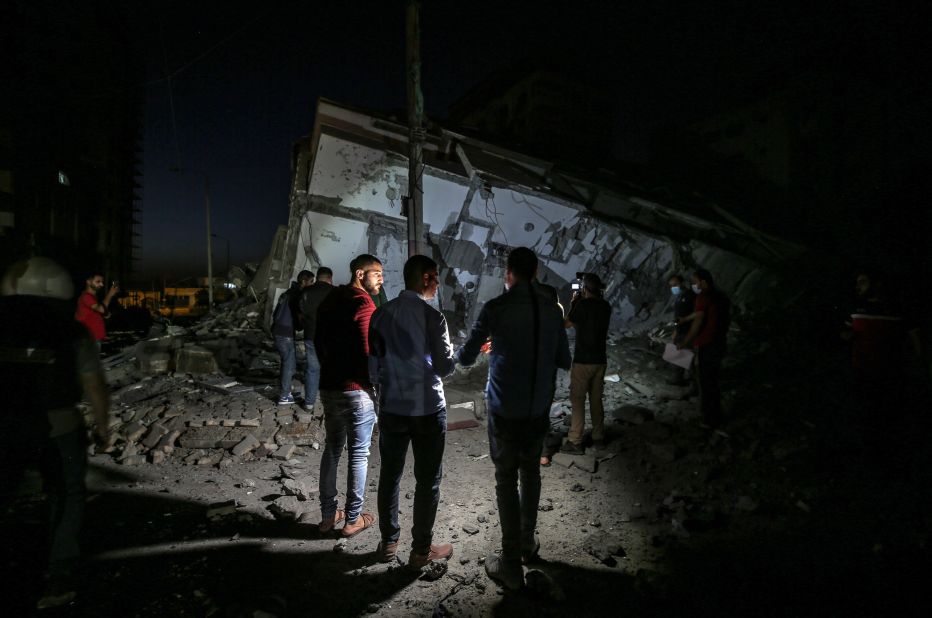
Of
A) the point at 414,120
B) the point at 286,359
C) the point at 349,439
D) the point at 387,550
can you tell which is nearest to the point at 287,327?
the point at 286,359

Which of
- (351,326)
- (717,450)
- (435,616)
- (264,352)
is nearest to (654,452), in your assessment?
(717,450)

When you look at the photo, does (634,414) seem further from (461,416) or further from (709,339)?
(461,416)

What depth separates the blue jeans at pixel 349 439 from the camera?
3.08 m

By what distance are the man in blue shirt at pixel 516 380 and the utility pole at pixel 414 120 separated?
413 centimetres

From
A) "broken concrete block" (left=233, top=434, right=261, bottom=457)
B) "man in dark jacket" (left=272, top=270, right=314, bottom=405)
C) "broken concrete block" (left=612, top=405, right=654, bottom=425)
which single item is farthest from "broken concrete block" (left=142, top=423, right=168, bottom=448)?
"broken concrete block" (left=612, top=405, right=654, bottom=425)

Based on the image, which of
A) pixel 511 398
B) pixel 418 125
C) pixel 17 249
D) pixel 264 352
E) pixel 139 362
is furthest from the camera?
pixel 17 249

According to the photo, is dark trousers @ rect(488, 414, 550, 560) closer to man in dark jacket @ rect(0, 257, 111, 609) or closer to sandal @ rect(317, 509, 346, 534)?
sandal @ rect(317, 509, 346, 534)

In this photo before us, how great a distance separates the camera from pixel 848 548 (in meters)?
2.99

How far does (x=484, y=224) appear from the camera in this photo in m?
9.96

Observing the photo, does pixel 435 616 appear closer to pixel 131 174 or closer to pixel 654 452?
pixel 654 452

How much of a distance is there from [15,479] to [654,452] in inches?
200

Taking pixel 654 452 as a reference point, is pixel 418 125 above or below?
above

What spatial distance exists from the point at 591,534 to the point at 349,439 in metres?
2.06

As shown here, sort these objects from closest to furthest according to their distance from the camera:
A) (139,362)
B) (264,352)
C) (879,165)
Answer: (139,362) → (264,352) → (879,165)
